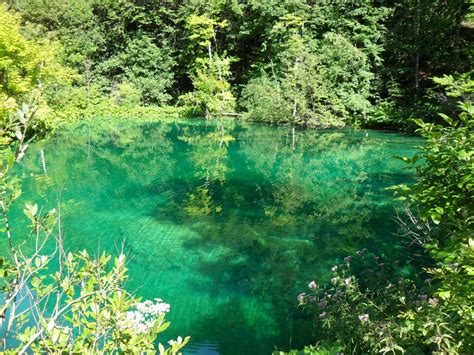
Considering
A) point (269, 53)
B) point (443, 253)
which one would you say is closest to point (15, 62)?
point (269, 53)

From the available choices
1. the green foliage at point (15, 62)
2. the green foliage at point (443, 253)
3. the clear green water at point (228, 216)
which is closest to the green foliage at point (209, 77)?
the clear green water at point (228, 216)

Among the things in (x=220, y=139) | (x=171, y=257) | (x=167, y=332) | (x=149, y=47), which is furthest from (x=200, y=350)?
(x=149, y=47)

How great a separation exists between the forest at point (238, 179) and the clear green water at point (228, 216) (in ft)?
0.17

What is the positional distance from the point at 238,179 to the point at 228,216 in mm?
3548

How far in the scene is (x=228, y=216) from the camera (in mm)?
9758

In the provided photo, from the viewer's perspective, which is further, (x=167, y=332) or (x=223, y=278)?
(x=223, y=278)

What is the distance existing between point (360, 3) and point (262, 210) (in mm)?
20856

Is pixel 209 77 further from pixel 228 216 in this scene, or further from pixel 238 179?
pixel 228 216

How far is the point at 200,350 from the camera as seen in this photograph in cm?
481

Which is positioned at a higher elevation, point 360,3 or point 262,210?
point 360,3

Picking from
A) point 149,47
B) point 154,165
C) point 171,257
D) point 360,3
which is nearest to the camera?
point 171,257

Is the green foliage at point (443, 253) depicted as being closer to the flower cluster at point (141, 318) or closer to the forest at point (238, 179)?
the forest at point (238, 179)

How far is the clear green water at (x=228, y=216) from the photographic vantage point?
225 inches

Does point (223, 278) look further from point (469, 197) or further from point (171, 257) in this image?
point (469, 197)
